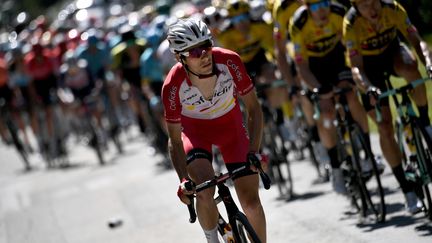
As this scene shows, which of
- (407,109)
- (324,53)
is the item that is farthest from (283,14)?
(407,109)

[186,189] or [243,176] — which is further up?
[186,189]

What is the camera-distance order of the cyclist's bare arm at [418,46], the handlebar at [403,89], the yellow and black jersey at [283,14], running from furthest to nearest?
1. the yellow and black jersey at [283,14]
2. the cyclist's bare arm at [418,46]
3. the handlebar at [403,89]

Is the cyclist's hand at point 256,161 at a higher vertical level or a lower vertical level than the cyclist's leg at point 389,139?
higher

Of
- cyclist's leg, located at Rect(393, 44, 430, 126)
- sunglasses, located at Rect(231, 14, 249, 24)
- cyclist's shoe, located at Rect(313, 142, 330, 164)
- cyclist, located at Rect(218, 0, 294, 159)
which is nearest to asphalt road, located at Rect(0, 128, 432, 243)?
cyclist's shoe, located at Rect(313, 142, 330, 164)

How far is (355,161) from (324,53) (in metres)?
1.59

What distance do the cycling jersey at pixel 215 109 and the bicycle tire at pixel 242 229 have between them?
2.32 ft

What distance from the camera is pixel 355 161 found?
440 inches

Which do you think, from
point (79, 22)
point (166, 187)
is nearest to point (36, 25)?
point (79, 22)

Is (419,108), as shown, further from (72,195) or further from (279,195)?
(72,195)

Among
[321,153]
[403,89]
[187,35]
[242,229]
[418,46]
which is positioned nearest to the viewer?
[242,229]

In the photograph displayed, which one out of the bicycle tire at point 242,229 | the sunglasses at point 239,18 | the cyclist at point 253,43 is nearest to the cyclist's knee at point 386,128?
the bicycle tire at point 242,229

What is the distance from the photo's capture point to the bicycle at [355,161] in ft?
36.0

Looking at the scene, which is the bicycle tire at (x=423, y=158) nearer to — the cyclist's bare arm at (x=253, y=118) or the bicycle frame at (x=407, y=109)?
the bicycle frame at (x=407, y=109)

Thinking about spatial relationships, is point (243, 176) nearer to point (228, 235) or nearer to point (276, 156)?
point (228, 235)
